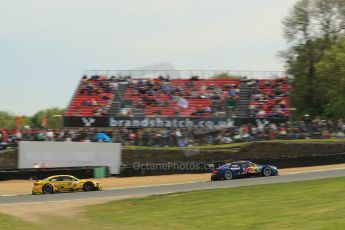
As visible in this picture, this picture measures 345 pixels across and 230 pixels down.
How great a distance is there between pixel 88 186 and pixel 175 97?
19.3m

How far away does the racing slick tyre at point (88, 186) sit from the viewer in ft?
82.1

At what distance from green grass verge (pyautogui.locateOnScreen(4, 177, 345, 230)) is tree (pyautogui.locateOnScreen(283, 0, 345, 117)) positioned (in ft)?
124

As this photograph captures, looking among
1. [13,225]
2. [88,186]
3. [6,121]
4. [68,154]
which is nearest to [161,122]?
[68,154]

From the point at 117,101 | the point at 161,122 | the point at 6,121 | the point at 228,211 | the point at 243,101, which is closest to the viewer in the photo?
the point at 228,211

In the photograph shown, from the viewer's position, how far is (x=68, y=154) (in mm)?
35938

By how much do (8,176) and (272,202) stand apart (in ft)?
68.9

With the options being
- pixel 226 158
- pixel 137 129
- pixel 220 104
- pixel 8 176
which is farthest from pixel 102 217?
pixel 220 104

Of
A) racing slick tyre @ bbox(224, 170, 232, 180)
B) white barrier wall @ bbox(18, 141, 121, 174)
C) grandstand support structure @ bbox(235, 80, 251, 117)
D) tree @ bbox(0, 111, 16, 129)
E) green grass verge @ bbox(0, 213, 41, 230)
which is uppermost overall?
tree @ bbox(0, 111, 16, 129)

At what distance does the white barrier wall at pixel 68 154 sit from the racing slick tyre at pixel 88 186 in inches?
415

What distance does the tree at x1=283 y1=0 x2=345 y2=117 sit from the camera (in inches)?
2226

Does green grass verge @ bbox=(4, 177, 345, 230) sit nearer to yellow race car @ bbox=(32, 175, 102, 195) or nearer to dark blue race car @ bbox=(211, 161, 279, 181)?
yellow race car @ bbox=(32, 175, 102, 195)

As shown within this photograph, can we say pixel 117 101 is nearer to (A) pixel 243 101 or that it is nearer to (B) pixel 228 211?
(A) pixel 243 101

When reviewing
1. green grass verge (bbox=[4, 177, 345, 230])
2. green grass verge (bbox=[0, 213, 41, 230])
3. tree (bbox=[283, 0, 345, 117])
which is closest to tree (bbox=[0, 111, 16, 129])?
tree (bbox=[283, 0, 345, 117])

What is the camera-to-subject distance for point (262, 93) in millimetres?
44594
